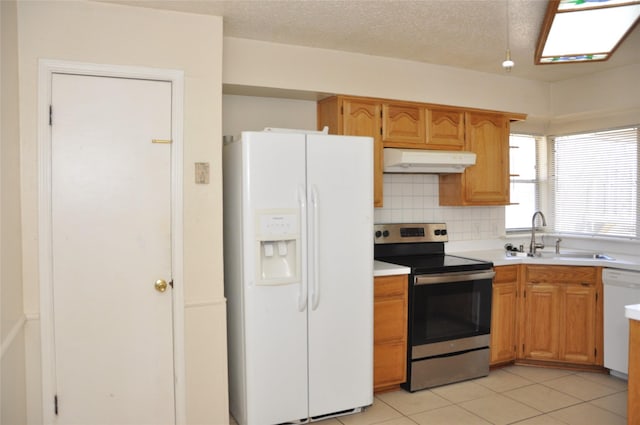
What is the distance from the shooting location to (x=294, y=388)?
298 cm

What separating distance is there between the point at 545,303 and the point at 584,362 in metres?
0.54

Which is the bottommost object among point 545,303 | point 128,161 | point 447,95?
point 545,303

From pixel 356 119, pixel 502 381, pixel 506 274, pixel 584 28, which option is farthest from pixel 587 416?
pixel 356 119

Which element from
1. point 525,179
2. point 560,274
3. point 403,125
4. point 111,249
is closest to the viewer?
point 111,249

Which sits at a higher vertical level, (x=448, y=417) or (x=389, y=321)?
(x=389, y=321)

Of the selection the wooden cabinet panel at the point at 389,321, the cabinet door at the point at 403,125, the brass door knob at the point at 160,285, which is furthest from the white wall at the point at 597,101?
the brass door knob at the point at 160,285

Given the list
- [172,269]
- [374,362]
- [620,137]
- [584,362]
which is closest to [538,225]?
[620,137]

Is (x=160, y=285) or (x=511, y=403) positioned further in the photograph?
(x=511, y=403)

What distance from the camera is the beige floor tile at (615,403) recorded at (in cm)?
328

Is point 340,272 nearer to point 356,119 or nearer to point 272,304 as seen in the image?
point 272,304

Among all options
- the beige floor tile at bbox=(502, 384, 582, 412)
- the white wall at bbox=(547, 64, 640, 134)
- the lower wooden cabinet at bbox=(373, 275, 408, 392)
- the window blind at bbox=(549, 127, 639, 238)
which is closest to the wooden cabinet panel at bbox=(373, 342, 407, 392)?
the lower wooden cabinet at bbox=(373, 275, 408, 392)

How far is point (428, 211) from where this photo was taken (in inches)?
173

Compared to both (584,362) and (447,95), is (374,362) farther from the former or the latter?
(447,95)

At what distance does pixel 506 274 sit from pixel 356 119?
1.74 meters
